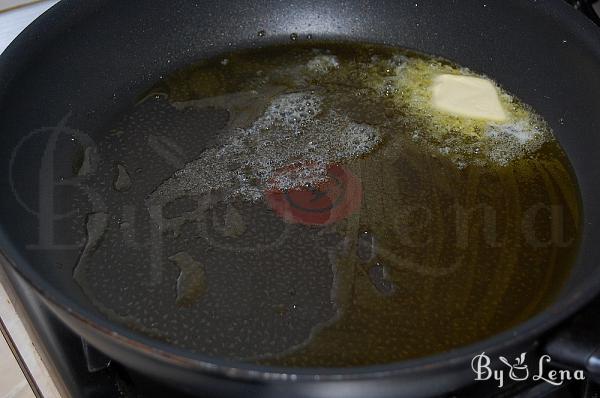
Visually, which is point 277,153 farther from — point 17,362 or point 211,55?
point 17,362

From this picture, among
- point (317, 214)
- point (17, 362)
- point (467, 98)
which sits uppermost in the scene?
point (467, 98)

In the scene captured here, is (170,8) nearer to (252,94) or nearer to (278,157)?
(252,94)

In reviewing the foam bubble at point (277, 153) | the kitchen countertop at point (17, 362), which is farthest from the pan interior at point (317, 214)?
the kitchen countertop at point (17, 362)

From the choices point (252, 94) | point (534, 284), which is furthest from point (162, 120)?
point (534, 284)

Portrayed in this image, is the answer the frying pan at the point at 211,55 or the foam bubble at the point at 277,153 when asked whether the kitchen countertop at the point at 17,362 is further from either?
the foam bubble at the point at 277,153

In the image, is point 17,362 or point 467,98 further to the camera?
point 467,98

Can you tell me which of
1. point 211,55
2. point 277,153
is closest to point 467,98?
point 277,153

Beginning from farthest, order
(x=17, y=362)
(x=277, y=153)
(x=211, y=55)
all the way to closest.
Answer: (x=211, y=55) → (x=277, y=153) → (x=17, y=362)
